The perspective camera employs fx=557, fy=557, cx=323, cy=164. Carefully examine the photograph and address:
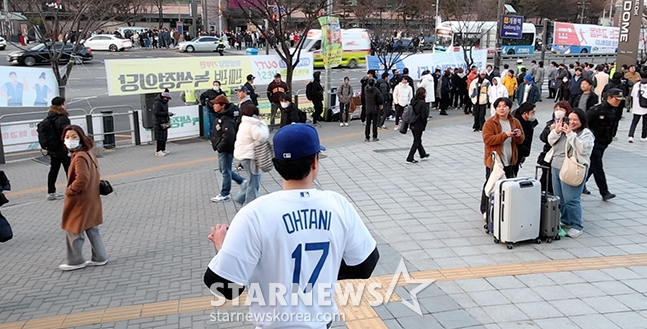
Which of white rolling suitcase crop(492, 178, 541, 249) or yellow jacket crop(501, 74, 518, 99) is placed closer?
white rolling suitcase crop(492, 178, 541, 249)

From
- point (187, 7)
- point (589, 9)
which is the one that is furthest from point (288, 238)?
point (589, 9)

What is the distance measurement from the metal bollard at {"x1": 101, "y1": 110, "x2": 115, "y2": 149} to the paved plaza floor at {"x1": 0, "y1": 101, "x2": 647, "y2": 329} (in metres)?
2.49

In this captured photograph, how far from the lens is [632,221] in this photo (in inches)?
286

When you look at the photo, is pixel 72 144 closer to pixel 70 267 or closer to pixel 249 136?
pixel 70 267

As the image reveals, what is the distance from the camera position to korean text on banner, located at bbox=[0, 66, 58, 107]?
11844mm

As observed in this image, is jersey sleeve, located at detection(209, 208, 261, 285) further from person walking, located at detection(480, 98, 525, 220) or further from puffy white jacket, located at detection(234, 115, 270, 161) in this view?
puffy white jacket, located at detection(234, 115, 270, 161)

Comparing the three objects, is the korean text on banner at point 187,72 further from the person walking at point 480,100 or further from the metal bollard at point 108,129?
the person walking at point 480,100

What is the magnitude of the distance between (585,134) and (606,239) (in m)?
1.28

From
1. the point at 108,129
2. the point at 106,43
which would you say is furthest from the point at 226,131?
the point at 106,43

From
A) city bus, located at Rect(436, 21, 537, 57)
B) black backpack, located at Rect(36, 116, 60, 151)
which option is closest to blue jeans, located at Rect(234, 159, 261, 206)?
black backpack, located at Rect(36, 116, 60, 151)

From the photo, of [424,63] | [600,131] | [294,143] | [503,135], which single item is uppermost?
[294,143]

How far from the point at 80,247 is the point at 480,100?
1109 centimetres

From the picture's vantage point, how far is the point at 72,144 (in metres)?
5.88

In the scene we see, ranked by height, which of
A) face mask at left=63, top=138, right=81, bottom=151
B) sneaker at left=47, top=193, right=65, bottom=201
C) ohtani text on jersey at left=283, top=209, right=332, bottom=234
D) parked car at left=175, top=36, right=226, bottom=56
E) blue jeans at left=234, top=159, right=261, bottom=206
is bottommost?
sneaker at left=47, top=193, right=65, bottom=201
